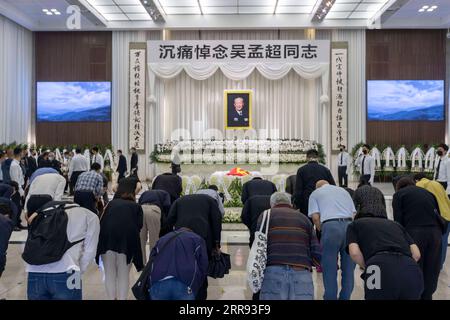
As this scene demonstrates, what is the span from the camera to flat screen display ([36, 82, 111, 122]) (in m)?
18.1

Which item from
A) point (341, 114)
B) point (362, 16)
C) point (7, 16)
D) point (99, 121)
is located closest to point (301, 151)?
point (341, 114)

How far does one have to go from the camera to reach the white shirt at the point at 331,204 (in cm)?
464

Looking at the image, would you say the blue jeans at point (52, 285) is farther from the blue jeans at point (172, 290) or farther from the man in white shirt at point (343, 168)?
the man in white shirt at point (343, 168)

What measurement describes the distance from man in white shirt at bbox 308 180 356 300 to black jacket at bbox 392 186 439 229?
1.55ft

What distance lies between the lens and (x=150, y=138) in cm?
1792

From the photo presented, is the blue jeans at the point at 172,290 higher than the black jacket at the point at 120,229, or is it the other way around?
the black jacket at the point at 120,229

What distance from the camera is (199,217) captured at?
4.30 metres

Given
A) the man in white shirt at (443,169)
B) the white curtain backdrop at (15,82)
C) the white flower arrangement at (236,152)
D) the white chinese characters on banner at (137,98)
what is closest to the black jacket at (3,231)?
the man in white shirt at (443,169)

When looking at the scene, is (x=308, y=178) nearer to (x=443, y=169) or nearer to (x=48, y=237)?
(x=443, y=169)

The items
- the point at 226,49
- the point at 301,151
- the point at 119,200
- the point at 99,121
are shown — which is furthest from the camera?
the point at 99,121

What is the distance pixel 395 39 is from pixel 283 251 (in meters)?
16.2

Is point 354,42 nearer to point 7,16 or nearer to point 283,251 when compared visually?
point 7,16

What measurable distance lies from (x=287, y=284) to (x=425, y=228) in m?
1.70

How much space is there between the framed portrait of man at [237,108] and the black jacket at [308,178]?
12.3 metres
